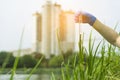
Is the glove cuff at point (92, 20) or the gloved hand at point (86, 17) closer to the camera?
the gloved hand at point (86, 17)

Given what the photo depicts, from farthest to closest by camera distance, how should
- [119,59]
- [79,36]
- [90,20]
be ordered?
1. [119,59]
2. [90,20]
3. [79,36]

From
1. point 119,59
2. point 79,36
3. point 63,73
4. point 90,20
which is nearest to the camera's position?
point 79,36

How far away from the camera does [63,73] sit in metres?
2.81

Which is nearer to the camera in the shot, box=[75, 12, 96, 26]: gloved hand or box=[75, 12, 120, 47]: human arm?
box=[75, 12, 96, 26]: gloved hand

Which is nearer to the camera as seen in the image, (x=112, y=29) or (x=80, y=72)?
(x=80, y=72)

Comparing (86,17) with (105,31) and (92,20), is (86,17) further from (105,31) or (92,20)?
(105,31)

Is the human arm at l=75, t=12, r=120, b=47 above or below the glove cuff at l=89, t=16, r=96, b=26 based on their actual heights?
below

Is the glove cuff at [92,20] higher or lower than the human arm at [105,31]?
higher

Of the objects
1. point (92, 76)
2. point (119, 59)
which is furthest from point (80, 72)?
point (119, 59)

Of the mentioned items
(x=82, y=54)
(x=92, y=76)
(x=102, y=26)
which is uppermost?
(x=102, y=26)

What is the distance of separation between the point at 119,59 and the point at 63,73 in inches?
31.0

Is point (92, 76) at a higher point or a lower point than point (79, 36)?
lower

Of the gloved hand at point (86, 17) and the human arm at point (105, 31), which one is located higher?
the gloved hand at point (86, 17)

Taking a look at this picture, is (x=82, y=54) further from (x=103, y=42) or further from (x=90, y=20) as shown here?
(x=90, y=20)
